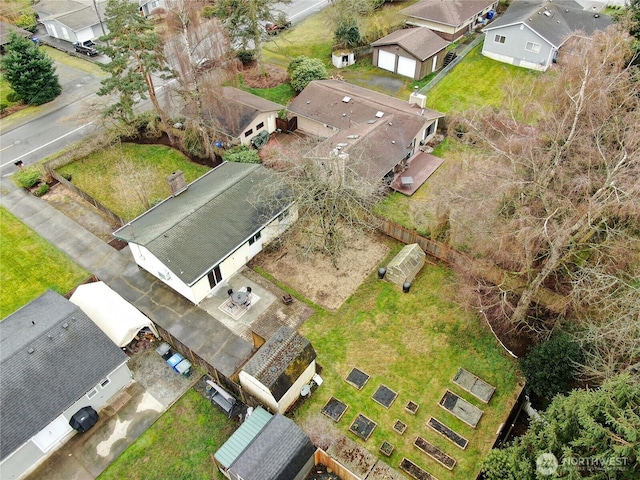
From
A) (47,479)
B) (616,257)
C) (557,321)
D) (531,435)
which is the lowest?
(47,479)

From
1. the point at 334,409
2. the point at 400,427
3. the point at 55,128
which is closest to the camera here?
the point at 400,427

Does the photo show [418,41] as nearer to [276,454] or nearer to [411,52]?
[411,52]

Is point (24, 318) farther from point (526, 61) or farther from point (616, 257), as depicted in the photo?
point (526, 61)

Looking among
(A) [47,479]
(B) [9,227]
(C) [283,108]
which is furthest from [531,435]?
(B) [9,227]

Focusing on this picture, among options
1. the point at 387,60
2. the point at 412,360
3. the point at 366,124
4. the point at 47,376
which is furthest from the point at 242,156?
the point at 387,60

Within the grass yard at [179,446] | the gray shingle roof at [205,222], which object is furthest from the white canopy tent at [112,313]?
the grass yard at [179,446]

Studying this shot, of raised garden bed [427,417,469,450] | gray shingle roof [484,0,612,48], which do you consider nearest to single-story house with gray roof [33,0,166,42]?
gray shingle roof [484,0,612,48]
